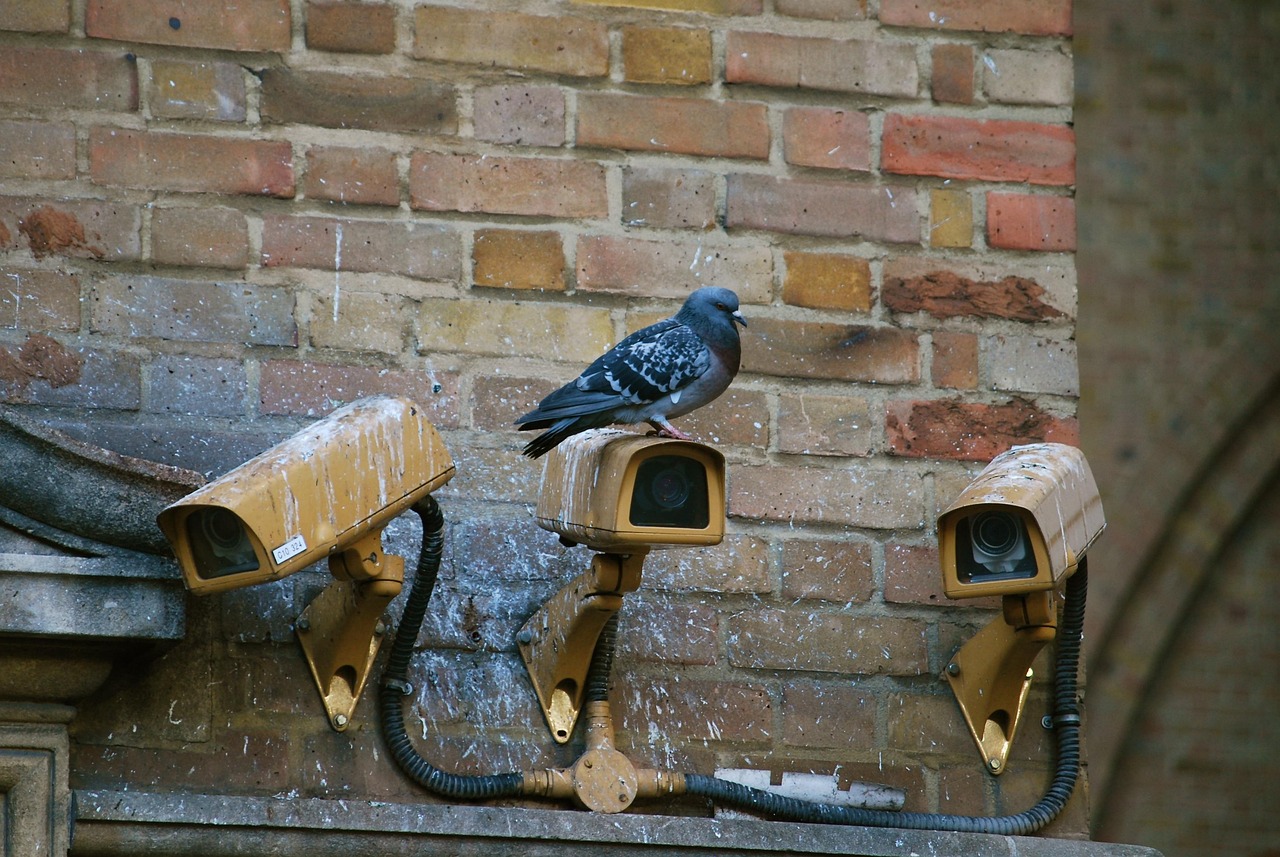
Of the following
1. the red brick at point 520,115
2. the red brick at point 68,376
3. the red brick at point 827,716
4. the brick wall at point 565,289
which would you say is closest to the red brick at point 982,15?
the brick wall at point 565,289

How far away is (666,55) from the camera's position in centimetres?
245

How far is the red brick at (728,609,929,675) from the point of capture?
7.63 ft

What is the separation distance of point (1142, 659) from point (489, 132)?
283cm

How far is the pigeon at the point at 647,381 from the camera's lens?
212 centimetres

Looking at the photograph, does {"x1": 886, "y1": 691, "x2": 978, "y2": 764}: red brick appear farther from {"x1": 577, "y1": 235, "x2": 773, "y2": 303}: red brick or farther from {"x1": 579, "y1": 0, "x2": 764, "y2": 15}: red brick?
{"x1": 579, "y1": 0, "x2": 764, "y2": 15}: red brick

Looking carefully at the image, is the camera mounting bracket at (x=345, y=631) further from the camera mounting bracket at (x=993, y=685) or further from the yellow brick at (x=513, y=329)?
the camera mounting bracket at (x=993, y=685)

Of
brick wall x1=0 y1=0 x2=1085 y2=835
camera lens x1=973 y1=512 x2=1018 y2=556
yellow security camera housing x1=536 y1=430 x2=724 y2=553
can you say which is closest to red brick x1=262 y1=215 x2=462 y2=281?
brick wall x1=0 y1=0 x2=1085 y2=835

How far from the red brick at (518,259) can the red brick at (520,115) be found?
131 mm

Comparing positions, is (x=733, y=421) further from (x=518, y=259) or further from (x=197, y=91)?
(x=197, y=91)

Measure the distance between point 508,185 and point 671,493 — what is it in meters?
0.59

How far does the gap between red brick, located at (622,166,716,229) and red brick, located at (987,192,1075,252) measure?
0.40 m

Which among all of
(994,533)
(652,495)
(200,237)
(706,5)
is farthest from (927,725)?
(200,237)

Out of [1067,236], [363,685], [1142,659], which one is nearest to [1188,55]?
[1142,659]

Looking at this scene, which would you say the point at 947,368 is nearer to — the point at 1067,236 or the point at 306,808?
the point at 1067,236
